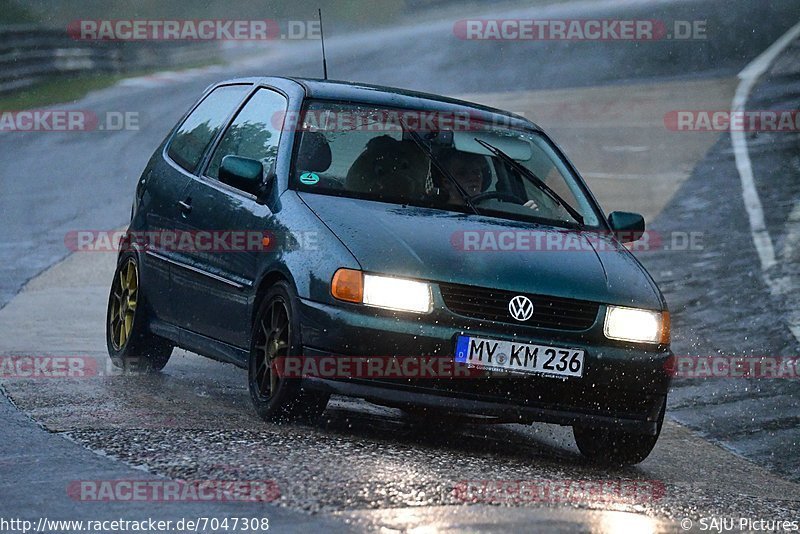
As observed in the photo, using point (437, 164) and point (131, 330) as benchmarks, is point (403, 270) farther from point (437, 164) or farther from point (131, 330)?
point (131, 330)

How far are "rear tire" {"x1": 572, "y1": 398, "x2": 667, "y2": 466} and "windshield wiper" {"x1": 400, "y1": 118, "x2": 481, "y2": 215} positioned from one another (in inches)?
46.8

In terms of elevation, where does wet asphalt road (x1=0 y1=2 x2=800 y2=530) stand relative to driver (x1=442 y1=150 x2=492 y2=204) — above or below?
below

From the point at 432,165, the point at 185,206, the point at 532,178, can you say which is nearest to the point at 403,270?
the point at 432,165

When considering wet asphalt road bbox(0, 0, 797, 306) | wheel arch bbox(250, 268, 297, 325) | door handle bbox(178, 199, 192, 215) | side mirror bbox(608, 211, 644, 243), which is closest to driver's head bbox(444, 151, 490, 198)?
side mirror bbox(608, 211, 644, 243)

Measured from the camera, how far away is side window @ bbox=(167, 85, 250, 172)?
8.95 metres

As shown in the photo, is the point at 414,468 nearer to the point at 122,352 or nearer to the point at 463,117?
the point at 463,117

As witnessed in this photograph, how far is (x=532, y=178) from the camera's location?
8.28 meters

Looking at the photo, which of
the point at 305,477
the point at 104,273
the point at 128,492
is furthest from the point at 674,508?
the point at 104,273

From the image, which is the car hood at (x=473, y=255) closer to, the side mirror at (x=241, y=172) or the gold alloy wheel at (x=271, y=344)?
the side mirror at (x=241, y=172)

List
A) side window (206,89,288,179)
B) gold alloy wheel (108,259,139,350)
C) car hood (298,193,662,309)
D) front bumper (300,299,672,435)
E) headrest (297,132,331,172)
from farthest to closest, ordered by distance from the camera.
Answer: gold alloy wheel (108,259,139,350)
side window (206,89,288,179)
headrest (297,132,331,172)
car hood (298,193,662,309)
front bumper (300,299,672,435)

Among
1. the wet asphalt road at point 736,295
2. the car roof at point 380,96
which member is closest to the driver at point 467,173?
the car roof at point 380,96

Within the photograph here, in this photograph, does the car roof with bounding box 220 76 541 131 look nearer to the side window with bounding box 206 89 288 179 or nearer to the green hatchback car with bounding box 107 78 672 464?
the green hatchback car with bounding box 107 78 672 464

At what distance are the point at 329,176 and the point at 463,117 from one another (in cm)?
101

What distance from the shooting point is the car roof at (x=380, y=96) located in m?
8.26
